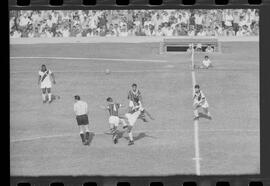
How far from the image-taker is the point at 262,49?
23.3 meters

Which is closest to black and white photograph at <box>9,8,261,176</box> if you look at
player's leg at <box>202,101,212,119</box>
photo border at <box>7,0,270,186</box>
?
player's leg at <box>202,101,212,119</box>

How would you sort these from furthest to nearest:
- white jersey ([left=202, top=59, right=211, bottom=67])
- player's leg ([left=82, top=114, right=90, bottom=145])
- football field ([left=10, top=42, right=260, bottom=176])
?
white jersey ([left=202, top=59, right=211, bottom=67]) < player's leg ([left=82, top=114, right=90, bottom=145]) < football field ([left=10, top=42, right=260, bottom=176])

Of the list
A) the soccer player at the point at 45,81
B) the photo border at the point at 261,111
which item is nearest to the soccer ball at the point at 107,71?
the soccer player at the point at 45,81

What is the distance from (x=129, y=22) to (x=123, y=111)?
219 centimetres

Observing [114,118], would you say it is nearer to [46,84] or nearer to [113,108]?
[113,108]

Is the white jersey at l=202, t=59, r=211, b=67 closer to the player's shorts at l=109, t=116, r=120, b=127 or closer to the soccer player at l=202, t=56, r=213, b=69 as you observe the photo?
the soccer player at l=202, t=56, r=213, b=69

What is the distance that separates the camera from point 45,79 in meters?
24.1

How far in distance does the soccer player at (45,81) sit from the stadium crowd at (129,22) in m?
0.86

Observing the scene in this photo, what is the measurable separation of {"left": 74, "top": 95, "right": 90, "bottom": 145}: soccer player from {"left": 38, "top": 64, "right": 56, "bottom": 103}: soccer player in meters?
0.77

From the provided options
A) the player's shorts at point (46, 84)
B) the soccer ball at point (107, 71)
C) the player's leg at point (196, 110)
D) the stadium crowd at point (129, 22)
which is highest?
the stadium crowd at point (129, 22)

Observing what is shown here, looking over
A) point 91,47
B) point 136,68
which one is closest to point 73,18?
point 91,47

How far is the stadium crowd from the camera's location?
23562 mm

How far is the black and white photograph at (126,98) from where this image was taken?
23422 mm

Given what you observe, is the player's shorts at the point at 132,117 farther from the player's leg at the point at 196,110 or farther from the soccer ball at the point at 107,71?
the soccer ball at the point at 107,71
